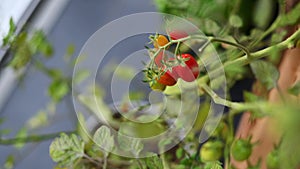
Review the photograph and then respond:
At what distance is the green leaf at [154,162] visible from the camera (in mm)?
496

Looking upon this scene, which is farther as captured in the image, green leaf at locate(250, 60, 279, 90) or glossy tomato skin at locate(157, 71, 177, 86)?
green leaf at locate(250, 60, 279, 90)

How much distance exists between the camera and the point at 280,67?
649 millimetres

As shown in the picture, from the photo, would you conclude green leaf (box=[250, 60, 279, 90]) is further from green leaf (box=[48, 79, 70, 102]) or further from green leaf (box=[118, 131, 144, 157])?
green leaf (box=[48, 79, 70, 102])

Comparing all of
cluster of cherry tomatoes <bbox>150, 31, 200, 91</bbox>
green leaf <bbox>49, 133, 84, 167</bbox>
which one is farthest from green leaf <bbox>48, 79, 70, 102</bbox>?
cluster of cherry tomatoes <bbox>150, 31, 200, 91</bbox>

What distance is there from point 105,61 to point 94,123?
0.71 ft

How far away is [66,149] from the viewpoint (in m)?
0.55

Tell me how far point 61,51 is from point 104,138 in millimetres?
455

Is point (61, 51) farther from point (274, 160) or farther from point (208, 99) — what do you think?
point (274, 160)

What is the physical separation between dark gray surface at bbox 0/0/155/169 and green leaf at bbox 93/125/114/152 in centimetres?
35

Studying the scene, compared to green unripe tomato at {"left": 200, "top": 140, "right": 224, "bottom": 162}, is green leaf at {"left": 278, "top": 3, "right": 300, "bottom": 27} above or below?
above

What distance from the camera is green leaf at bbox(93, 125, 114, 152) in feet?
1.75

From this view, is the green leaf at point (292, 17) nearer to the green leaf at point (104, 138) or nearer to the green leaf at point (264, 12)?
the green leaf at point (264, 12)

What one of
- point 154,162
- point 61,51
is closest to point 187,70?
point 154,162

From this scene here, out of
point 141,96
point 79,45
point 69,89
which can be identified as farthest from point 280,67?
point 79,45
